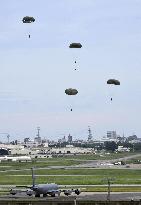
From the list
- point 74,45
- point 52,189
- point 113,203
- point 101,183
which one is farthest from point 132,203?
point 101,183

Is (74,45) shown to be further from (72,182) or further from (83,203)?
(72,182)

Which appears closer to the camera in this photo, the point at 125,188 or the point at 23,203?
the point at 23,203

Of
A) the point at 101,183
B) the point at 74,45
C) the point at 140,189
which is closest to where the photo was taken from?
the point at 74,45

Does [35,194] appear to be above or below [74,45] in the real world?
below

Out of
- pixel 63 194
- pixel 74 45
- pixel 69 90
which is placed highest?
pixel 74 45

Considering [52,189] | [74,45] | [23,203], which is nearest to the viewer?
[74,45]

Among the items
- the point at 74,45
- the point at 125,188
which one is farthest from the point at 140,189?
the point at 74,45

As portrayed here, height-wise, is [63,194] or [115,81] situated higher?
[115,81]

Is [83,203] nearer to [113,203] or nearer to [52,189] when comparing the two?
[113,203]

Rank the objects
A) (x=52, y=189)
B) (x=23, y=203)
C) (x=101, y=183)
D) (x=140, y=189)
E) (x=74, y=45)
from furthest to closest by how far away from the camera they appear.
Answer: (x=101, y=183) → (x=140, y=189) → (x=52, y=189) → (x=23, y=203) → (x=74, y=45)
